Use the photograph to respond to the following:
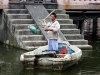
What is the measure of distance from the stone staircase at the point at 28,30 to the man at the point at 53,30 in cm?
315

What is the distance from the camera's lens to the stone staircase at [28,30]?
14031mm

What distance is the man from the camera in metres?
10.2

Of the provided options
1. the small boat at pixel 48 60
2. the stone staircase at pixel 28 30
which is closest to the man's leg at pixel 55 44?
the small boat at pixel 48 60

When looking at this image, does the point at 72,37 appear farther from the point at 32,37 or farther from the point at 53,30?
the point at 53,30

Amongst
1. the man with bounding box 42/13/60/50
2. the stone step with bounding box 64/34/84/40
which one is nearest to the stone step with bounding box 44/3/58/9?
the stone step with bounding box 64/34/84/40

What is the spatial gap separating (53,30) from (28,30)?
15.0 feet

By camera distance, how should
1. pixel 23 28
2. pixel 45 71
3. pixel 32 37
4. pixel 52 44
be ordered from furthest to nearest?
pixel 23 28 < pixel 32 37 < pixel 52 44 < pixel 45 71

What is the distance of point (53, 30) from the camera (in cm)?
1021

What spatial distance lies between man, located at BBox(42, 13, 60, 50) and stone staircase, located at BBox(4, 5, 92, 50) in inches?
124

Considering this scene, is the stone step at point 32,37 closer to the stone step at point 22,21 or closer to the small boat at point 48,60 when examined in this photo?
the stone step at point 22,21

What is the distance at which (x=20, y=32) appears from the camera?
14.5m

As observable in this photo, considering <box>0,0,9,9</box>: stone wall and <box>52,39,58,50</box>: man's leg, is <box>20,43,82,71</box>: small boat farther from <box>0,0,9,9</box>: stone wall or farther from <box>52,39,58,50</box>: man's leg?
<box>0,0,9,9</box>: stone wall

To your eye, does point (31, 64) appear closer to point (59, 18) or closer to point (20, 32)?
point (20, 32)

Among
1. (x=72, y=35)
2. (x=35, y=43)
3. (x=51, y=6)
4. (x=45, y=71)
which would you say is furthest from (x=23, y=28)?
(x=45, y=71)
